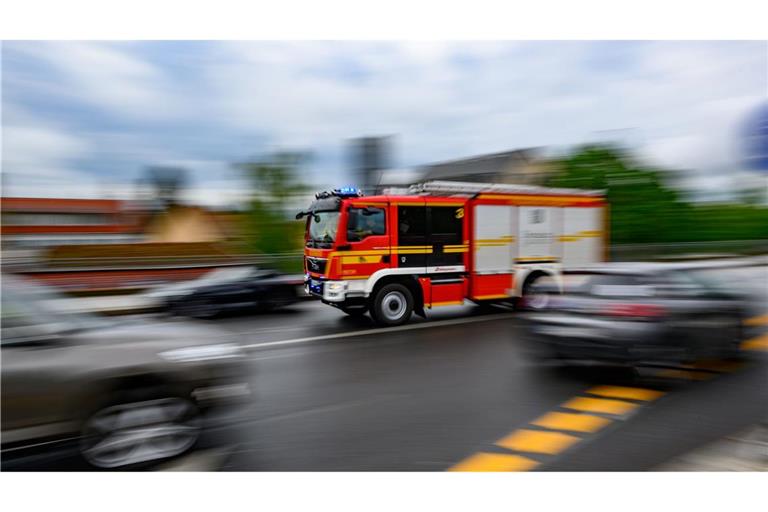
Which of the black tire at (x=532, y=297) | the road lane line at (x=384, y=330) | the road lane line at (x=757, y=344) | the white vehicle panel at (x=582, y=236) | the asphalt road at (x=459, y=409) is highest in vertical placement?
the white vehicle panel at (x=582, y=236)

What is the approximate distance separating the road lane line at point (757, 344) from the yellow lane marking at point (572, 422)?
3615 mm

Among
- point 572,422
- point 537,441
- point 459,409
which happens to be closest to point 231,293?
point 459,409

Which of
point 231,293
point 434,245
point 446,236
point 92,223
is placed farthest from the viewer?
point 92,223

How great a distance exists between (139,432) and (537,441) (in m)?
3.10

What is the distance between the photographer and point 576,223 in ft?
41.8

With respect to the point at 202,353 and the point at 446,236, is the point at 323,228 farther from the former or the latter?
the point at 202,353

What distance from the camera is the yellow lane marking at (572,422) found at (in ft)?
15.7

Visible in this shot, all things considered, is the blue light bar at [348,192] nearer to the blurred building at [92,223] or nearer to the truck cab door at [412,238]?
the truck cab door at [412,238]

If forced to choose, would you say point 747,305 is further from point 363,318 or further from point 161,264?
point 161,264

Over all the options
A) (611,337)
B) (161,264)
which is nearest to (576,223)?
(611,337)

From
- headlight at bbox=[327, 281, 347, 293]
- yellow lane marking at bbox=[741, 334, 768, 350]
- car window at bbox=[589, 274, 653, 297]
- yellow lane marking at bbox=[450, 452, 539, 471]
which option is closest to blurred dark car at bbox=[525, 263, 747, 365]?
car window at bbox=[589, 274, 653, 297]

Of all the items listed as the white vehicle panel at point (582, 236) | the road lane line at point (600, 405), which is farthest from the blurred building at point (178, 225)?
the road lane line at point (600, 405)

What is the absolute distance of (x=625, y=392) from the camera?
577cm

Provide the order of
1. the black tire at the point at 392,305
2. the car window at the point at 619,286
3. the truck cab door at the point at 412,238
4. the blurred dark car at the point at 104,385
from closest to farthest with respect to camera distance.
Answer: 1. the blurred dark car at the point at 104,385
2. the car window at the point at 619,286
3. the black tire at the point at 392,305
4. the truck cab door at the point at 412,238
